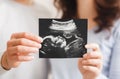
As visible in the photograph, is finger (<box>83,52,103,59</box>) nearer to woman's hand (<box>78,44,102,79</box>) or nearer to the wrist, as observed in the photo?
woman's hand (<box>78,44,102,79</box>)

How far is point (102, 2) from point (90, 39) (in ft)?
0.63

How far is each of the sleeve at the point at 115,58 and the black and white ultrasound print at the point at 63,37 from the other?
0.19 m

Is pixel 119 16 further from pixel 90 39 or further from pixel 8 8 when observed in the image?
pixel 8 8

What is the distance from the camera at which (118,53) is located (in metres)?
1.06

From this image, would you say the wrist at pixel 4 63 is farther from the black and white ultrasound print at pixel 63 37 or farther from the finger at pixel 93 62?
the finger at pixel 93 62

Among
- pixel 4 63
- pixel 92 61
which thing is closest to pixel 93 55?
pixel 92 61

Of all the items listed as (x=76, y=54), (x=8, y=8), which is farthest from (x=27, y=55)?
(x=8, y=8)

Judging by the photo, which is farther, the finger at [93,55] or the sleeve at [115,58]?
the sleeve at [115,58]

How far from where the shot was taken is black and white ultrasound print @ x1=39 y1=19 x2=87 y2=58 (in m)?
0.93

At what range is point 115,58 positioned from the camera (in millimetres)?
1063

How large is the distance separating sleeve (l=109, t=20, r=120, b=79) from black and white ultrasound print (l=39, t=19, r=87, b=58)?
0.19 metres

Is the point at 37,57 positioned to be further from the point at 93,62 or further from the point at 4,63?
the point at 93,62

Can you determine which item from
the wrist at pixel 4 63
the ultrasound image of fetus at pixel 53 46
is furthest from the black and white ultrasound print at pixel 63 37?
the wrist at pixel 4 63

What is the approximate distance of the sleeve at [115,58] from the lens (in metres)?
1.05
